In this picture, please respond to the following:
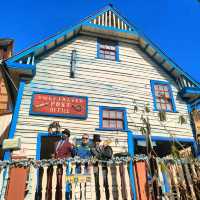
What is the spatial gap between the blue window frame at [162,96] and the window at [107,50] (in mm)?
2425

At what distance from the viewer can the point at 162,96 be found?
1226 cm

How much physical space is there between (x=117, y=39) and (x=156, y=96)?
379cm

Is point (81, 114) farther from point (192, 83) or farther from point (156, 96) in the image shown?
point (192, 83)

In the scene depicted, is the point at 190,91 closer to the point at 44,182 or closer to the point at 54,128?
the point at 54,128

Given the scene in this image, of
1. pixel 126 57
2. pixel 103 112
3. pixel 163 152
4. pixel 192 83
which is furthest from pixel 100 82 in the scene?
pixel 163 152

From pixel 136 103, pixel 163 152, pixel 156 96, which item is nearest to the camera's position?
pixel 136 103

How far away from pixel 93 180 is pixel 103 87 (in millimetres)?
6283

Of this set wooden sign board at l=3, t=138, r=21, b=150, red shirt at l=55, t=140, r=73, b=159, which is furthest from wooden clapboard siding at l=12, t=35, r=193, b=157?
wooden sign board at l=3, t=138, r=21, b=150

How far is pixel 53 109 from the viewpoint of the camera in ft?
32.6

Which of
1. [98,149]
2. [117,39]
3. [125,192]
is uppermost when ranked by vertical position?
[117,39]

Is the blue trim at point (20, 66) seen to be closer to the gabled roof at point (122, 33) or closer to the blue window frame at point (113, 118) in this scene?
the gabled roof at point (122, 33)

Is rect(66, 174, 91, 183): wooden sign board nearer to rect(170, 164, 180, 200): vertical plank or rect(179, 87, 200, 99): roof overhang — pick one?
rect(170, 164, 180, 200): vertical plank

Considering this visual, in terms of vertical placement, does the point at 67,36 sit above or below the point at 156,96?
above

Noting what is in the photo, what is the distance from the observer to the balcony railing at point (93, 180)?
5141 millimetres
